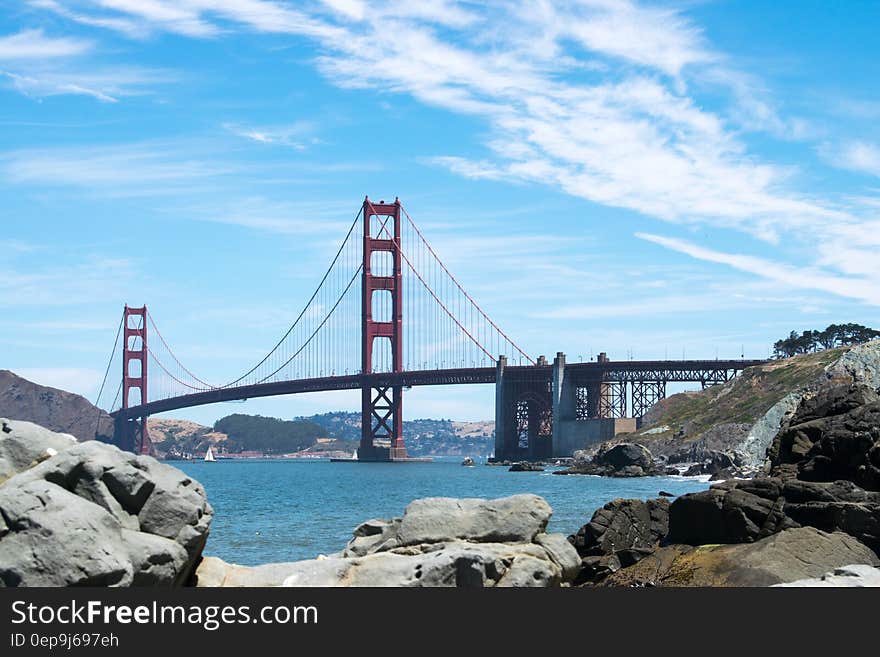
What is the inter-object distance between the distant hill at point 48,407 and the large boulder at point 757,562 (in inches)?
5192

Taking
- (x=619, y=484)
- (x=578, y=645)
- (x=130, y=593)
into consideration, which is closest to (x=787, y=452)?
(x=578, y=645)

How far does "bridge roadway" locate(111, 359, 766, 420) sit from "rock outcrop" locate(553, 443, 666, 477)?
59.5ft

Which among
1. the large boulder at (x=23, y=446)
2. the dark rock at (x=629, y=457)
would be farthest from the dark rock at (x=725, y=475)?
the large boulder at (x=23, y=446)

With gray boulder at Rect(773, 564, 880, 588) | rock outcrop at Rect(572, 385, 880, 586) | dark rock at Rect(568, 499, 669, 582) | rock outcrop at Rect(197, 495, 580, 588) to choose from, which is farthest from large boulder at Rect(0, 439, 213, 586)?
dark rock at Rect(568, 499, 669, 582)

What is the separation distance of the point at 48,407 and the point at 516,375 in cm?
7607

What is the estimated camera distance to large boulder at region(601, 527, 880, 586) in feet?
54.0

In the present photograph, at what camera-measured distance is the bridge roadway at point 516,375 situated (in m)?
96.3

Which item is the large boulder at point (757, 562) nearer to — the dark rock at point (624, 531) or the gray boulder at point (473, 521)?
the dark rock at point (624, 531)

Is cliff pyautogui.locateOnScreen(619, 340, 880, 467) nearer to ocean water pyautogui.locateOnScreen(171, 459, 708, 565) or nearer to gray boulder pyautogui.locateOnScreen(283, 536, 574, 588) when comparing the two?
ocean water pyautogui.locateOnScreen(171, 459, 708, 565)

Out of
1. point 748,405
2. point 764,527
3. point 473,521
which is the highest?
point 748,405

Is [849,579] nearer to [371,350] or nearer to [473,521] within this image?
[473,521]

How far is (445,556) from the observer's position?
1451cm

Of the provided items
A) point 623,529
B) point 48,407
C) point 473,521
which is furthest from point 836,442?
point 48,407

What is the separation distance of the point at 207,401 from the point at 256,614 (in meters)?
93.9
